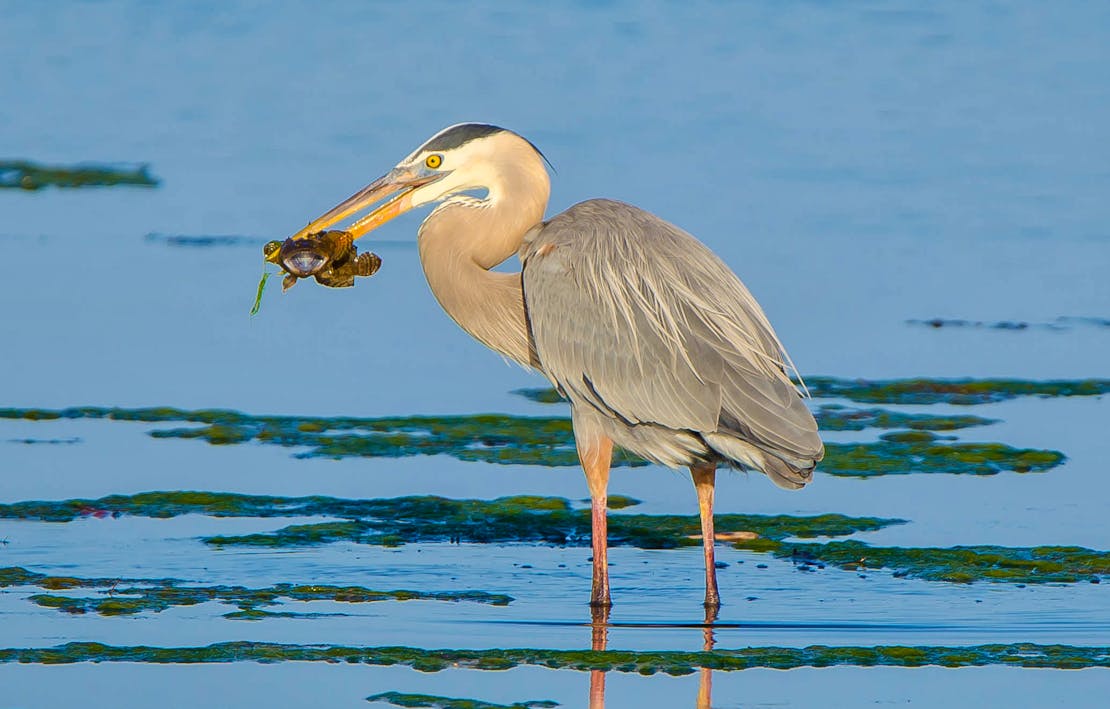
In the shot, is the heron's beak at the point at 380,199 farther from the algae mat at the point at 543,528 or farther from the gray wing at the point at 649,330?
the algae mat at the point at 543,528

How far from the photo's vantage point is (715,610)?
7.27m

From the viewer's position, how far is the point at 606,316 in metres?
7.62

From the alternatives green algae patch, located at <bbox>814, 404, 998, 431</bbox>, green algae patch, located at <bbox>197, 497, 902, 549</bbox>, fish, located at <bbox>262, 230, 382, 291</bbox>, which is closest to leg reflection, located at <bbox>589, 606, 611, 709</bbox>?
green algae patch, located at <bbox>197, 497, 902, 549</bbox>

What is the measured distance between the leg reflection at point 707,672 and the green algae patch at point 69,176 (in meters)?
10.5

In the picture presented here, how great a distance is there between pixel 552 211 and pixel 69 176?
4.44m

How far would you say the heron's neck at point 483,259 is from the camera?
26.0 ft

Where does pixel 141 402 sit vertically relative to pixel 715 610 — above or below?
above

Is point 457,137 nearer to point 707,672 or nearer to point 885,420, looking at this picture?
point 707,672

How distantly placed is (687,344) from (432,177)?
1.29 m

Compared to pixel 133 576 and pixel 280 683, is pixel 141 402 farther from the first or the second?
pixel 280 683

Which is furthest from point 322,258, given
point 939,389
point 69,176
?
point 69,176

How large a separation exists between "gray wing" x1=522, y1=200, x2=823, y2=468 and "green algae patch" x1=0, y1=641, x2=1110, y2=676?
99 centimetres

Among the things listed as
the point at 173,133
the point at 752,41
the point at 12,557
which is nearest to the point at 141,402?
the point at 12,557

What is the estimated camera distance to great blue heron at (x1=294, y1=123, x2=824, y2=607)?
734 centimetres
